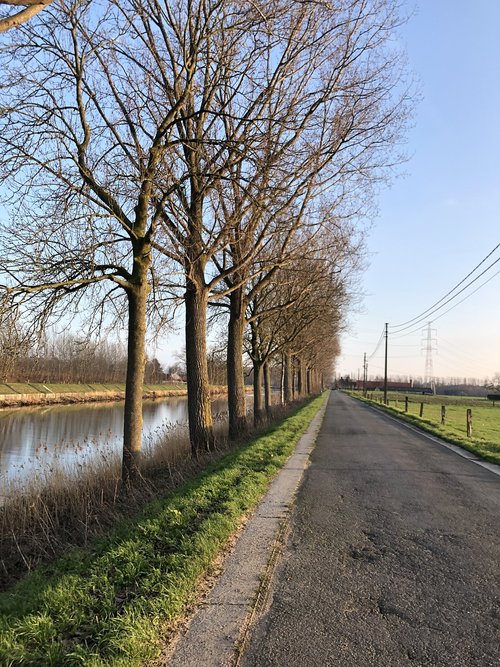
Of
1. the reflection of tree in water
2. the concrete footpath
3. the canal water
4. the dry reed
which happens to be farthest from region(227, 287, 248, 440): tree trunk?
the concrete footpath

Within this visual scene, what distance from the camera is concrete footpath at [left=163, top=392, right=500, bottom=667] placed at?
10.6 ft

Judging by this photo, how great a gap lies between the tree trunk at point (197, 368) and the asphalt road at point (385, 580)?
3.71m

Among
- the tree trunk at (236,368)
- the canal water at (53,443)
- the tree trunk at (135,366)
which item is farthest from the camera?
the tree trunk at (236,368)

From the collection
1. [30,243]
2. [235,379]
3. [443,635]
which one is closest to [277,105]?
[30,243]

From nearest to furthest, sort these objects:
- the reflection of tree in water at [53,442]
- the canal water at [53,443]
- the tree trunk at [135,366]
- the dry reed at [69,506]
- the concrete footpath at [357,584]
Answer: the concrete footpath at [357,584] → the dry reed at [69,506] → the tree trunk at [135,366] → the canal water at [53,443] → the reflection of tree in water at [53,442]

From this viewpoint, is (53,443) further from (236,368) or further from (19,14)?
(19,14)

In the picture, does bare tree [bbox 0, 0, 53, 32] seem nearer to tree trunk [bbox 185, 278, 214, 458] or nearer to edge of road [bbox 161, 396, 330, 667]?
edge of road [bbox 161, 396, 330, 667]

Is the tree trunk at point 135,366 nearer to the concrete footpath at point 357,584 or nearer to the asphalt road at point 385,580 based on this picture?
the concrete footpath at point 357,584

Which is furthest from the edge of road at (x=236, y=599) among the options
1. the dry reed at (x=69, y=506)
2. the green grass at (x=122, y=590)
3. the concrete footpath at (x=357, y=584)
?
the dry reed at (x=69, y=506)

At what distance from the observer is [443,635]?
3492mm

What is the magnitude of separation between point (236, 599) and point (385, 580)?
136 cm

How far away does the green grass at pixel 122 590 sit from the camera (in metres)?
3.07

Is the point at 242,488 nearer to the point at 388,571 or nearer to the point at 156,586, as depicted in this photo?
the point at 388,571

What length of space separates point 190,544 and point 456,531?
3.20 metres
